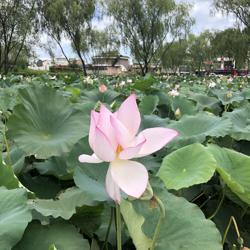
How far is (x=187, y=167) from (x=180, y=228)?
0.18 meters

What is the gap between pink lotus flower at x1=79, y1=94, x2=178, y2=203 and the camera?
0.44 m

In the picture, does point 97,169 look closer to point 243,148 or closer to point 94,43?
point 243,148

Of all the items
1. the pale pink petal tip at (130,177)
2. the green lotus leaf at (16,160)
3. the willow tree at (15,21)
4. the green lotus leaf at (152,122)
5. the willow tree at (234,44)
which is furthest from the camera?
the willow tree at (234,44)

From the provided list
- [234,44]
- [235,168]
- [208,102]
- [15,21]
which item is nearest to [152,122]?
[235,168]

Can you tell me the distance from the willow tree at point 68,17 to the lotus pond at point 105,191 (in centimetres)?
2142

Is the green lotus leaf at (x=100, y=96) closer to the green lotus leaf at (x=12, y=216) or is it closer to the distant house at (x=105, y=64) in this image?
the green lotus leaf at (x=12, y=216)

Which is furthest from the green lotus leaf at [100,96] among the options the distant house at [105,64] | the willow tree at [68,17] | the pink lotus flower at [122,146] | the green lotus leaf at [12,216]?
the distant house at [105,64]

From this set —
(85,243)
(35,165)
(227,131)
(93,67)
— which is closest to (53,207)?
(85,243)

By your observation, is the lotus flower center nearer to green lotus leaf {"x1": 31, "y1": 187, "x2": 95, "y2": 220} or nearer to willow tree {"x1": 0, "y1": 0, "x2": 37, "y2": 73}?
green lotus leaf {"x1": 31, "y1": 187, "x2": 95, "y2": 220}

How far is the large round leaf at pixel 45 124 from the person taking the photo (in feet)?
3.00

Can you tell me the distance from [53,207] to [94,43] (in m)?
26.2

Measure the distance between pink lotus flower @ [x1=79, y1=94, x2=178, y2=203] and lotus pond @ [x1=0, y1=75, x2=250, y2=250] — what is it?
1.2 inches

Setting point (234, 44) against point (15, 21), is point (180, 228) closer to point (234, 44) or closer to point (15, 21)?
point (15, 21)

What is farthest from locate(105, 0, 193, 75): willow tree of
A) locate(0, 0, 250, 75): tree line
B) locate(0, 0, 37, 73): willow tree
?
locate(0, 0, 37, 73): willow tree
